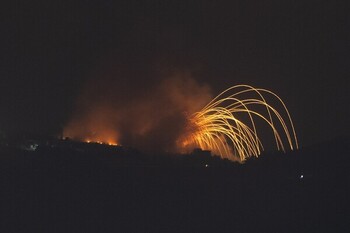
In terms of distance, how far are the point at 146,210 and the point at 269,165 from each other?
1595 centimetres

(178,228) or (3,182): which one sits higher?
(3,182)

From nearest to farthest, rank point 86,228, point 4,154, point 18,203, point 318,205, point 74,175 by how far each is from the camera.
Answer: point 86,228
point 18,203
point 318,205
point 74,175
point 4,154

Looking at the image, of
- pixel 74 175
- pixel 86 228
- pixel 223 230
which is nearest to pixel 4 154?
pixel 74 175

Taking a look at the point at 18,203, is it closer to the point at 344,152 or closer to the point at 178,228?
the point at 178,228

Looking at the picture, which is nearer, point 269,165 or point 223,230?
point 223,230

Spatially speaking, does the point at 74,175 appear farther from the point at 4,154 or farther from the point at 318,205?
the point at 318,205

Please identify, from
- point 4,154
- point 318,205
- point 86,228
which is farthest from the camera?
point 4,154

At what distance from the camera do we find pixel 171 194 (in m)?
35.6

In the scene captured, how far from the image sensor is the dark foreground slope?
30375 mm

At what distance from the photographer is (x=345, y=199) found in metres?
34.4

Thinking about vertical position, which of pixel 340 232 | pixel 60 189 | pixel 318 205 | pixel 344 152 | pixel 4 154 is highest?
pixel 4 154

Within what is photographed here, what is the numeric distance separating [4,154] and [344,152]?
2751 centimetres

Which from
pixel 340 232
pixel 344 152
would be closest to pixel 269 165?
pixel 344 152

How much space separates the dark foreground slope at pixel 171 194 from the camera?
30.4 m
